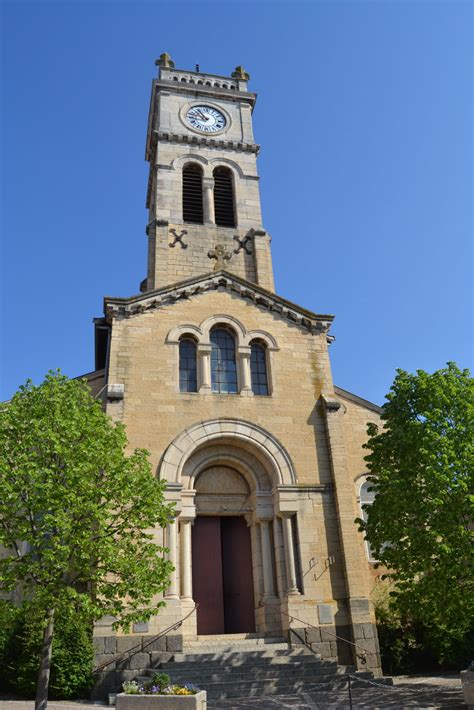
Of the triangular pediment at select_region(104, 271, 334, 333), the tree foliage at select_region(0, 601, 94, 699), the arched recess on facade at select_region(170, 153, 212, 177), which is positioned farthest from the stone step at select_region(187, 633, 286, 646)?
the arched recess on facade at select_region(170, 153, 212, 177)

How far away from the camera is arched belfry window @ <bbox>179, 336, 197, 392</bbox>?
62.3 feet

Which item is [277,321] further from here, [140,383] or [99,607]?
[99,607]

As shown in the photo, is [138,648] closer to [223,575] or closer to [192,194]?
[223,575]

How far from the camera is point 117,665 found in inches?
573

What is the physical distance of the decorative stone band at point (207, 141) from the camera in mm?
28141

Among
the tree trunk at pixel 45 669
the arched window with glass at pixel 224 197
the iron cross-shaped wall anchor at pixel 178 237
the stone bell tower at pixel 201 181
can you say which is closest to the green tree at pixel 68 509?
the tree trunk at pixel 45 669

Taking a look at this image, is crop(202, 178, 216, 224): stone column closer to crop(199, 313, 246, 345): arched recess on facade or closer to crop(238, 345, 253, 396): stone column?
crop(199, 313, 246, 345): arched recess on facade

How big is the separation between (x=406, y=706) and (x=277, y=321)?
1212 cm

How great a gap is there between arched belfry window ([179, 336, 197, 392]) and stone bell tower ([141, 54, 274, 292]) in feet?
12.9

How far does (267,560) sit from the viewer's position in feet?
57.8

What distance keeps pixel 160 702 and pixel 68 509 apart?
13.3ft

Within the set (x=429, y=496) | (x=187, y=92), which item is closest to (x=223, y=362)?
(x=429, y=496)

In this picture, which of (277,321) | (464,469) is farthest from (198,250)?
(464,469)

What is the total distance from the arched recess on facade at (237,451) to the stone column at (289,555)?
1.18 m
